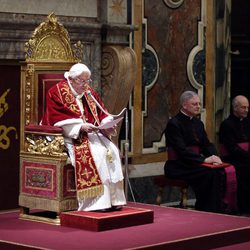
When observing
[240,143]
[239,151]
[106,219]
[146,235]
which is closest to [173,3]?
[240,143]

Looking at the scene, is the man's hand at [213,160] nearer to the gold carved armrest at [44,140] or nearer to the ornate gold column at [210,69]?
the ornate gold column at [210,69]

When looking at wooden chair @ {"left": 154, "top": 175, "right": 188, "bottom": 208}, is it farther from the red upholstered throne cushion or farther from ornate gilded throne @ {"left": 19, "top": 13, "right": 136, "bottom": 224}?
the red upholstered throne cushion

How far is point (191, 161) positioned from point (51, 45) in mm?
2029

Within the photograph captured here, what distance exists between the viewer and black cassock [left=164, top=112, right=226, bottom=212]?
10.9 meters

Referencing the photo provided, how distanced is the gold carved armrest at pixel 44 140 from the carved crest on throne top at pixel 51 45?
0.65 m

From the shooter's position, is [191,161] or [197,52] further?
[197,52]

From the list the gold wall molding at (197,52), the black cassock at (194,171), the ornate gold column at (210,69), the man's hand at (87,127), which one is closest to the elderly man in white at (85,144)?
the man's hand at (87,127)

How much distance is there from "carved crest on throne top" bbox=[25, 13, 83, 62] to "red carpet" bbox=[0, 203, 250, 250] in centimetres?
141

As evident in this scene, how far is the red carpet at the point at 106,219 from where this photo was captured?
891 centimetres

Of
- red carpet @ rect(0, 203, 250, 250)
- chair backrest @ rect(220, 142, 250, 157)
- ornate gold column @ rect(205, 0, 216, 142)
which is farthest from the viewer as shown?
ornate gold column @ rect(205, 0, 216, 142)

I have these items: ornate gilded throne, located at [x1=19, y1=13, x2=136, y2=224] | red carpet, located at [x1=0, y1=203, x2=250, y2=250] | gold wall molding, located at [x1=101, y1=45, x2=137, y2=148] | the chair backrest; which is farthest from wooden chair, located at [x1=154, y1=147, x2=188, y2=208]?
ornate gilded throne, located at [x1=19, y1=13, x2=136, y2=224]

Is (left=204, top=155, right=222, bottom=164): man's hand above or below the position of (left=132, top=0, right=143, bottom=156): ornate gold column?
below

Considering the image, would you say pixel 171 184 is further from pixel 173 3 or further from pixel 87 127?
pixel 173 3

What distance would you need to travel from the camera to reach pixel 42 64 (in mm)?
9656
